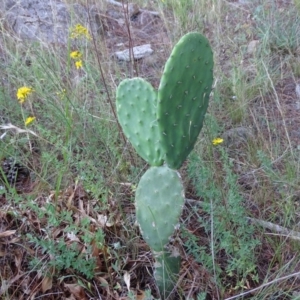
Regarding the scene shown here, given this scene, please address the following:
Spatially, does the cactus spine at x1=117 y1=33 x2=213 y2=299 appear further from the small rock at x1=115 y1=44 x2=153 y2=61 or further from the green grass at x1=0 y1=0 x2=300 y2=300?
the small rock at x1=115 y1=44 x2=153 y2=61

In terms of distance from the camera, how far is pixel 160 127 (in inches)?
63.9

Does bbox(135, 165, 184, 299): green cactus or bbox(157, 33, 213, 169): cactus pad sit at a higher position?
bbox(157, 33, 213, 169): cactus pad

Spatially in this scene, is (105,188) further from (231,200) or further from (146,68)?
(146,68)

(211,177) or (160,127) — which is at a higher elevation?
(160,127)

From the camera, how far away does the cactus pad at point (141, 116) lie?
1757 mm

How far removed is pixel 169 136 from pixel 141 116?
0.63 ft

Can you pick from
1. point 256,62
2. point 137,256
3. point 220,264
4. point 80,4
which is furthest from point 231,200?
point 80,4

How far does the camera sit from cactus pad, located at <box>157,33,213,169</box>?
5.23ft

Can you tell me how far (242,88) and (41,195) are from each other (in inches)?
51.0

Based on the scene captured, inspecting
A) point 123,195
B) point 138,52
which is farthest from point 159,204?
point 138,52

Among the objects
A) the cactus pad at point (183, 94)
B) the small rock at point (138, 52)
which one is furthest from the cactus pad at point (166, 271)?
the small rock at point (138, 52)

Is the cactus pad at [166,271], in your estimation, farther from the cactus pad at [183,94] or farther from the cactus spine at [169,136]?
the cactus pad at [183,94]

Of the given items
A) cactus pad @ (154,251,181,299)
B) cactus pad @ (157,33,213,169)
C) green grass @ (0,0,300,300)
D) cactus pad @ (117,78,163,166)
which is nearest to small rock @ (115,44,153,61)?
green grass @ (0,0,300,300)

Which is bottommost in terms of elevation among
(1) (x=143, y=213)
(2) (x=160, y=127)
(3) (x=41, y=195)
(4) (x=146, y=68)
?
(4) (x=146, y=68)
